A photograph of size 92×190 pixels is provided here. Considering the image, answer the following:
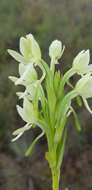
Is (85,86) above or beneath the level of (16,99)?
beneath

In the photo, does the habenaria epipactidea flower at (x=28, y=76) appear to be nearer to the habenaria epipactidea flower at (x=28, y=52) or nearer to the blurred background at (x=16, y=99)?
the habenaria epipactidea flower at (x=28, y=52)

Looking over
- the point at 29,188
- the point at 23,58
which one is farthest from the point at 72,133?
the point at 23,58

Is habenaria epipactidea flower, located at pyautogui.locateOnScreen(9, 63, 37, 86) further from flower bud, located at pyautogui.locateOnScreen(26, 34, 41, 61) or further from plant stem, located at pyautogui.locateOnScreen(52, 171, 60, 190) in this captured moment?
plant stem, located at pyautogui.locateOnScreen(52, 171, 60, 190)

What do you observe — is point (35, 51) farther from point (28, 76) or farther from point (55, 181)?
point (55, 181)

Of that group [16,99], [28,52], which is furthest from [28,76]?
[16,99]

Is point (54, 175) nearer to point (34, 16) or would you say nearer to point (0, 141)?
point (0, 141)

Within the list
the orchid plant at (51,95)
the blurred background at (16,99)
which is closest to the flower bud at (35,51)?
the orchid plant at (51,95)
